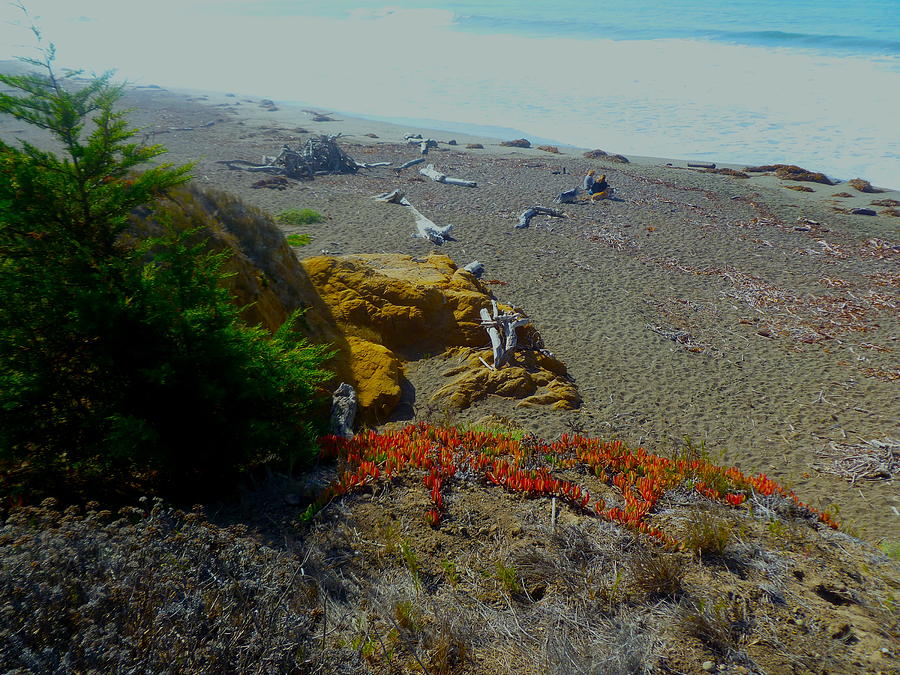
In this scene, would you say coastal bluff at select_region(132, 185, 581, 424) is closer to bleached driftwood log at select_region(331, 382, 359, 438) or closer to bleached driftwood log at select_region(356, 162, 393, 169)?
bleached driftwood log at select_region(331, 382, 359, 438)

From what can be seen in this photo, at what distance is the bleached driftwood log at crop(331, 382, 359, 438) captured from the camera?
568cm

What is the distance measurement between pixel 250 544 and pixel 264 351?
1.44 metres

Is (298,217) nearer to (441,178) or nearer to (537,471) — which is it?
(441,178)

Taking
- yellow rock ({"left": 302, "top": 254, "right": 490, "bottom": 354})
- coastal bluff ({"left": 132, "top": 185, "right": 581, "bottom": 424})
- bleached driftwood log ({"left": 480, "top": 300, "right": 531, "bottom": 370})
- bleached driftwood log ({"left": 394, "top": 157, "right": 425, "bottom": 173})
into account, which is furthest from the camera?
bleached driftwood log ({"left": 394, "top": 157, "right": 425, "bottom": 173})

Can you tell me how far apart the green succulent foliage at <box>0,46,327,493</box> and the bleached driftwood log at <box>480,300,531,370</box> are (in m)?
4.61

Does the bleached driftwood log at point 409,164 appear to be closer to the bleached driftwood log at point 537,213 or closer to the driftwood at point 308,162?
the driftwood at point 308,162

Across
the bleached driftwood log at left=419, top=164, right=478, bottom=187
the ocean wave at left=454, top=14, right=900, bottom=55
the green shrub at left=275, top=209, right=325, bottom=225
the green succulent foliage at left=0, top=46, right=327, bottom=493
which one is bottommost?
the green shrub at left=275, top=209, right=325, bottom=225

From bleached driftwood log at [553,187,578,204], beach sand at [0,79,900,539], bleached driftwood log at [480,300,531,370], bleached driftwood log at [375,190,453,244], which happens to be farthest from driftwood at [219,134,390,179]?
bleached driftwood log at [480,300,531,370]

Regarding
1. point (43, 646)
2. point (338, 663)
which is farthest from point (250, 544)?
point (43, 646)

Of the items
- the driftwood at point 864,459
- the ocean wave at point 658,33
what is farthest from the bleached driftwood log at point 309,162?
the ocean wave at point 658,33

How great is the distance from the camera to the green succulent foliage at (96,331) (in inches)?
125

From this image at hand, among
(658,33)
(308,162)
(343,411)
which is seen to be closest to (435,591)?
(343,411)

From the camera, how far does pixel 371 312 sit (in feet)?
27.9

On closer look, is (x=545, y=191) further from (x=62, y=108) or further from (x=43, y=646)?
(x=43, y=646)
